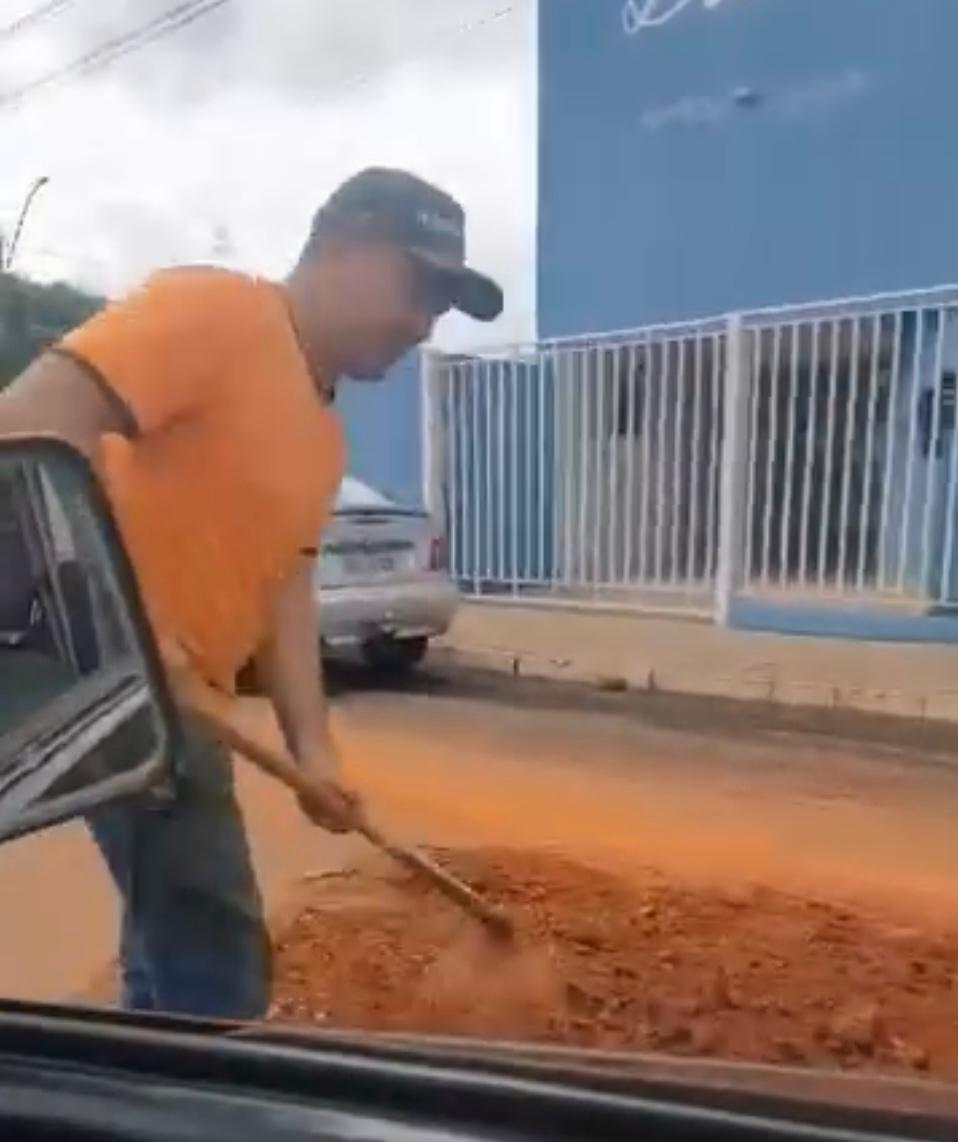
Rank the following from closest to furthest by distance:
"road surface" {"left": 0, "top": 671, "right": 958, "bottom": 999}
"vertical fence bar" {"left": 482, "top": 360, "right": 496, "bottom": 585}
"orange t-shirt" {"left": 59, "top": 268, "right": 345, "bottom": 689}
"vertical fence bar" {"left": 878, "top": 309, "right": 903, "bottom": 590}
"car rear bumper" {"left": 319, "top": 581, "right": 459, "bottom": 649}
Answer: "orange t-shirt" {"left": 59, "top": 268, "right": 345, "bottom": 689} → "road surface" {"left": 0, "top": 671, "right": 958, "bottom": 999} → "car rear bumper" {"left": 319, "top": 581, "right": 459, "bottom": 649} → "vertical fence bar" {"left": 878, "top": 309, "right": 903, "bottom": 590} → "vertical fence bar" {"left": 482, "top": 360, "right": 496, "bottom": 585}

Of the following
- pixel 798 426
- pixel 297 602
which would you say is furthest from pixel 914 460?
pixel 297 602

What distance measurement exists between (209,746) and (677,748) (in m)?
5.14

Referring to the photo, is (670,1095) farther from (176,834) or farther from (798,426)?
(798,426)

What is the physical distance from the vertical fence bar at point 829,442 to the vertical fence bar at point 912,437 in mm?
515

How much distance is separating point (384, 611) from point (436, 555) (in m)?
0.63

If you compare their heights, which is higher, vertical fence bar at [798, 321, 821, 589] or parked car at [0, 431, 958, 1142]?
parked car at [0, 431, 958, 1142]

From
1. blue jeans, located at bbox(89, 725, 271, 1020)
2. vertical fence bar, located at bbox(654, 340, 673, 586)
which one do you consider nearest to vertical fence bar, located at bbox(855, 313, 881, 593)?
vertical fence bar, located at bbox(654, 340, 673, 586)

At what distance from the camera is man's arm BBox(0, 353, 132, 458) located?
2.36 meters

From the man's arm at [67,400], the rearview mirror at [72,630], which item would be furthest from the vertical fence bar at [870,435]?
the rearview mirror at [72,630]

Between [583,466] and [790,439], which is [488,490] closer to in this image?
[583,466]

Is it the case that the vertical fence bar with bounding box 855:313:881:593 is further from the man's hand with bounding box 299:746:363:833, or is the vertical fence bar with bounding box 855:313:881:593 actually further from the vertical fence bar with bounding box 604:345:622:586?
the man's hand with bounding box 299:746:363:833

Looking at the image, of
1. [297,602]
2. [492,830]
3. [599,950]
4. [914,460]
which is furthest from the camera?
[914,460]

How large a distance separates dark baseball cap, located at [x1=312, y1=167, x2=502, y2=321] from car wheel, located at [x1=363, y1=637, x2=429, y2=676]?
7.57 meters

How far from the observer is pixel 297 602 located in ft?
9.86
